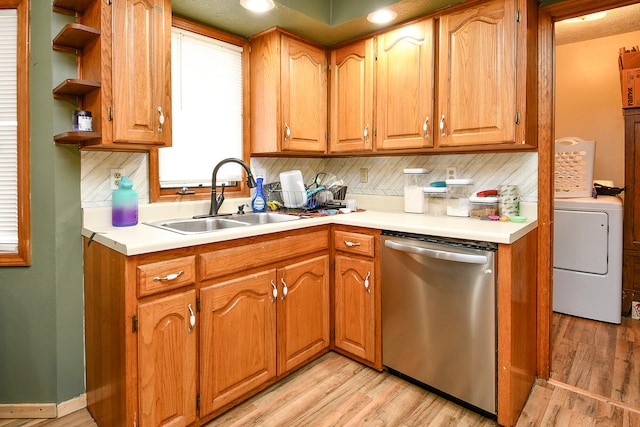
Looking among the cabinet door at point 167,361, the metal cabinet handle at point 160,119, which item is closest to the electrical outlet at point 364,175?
the metal cabinet handle at point 160,119

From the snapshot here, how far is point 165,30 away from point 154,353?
57.6 inches

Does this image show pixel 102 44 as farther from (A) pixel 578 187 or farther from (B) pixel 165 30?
(A) pixel 578 187

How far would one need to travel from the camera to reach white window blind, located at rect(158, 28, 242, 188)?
7.59 feet

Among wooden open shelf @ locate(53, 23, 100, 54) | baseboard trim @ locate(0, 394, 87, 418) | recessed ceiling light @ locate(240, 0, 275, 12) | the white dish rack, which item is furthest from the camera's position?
the white dish rack

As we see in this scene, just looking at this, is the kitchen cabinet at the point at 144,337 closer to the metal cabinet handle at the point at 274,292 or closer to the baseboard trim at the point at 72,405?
the baseboard trim at the point at 72,405

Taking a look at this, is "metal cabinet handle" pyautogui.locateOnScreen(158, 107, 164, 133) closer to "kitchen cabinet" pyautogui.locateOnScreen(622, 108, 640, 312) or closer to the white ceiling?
the white ceiling

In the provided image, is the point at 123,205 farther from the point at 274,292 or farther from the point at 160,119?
the point at 274,292

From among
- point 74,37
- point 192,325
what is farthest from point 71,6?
point 192,325

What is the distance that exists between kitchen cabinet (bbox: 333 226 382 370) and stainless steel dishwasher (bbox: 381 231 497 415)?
0.06 meters

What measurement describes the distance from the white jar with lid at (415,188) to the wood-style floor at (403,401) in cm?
105

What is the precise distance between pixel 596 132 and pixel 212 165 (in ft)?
11.9

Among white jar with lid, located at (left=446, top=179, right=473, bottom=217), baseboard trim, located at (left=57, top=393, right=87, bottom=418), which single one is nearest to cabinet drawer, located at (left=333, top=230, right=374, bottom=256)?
white jar with lid, located at (left=446, top=179, right=473, bottom=217)

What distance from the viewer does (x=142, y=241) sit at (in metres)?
1.49

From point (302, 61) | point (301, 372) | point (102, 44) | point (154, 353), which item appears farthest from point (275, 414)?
point (302, 61)
